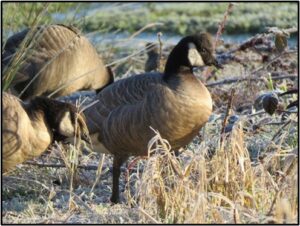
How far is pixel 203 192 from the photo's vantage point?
4934mm

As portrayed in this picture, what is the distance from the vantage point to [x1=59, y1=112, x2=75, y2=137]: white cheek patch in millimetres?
6172

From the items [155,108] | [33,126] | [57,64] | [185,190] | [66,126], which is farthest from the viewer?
[57,64]

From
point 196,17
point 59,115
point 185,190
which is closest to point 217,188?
point 185,190

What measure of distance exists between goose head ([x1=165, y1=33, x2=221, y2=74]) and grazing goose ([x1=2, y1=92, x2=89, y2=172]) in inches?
33.5

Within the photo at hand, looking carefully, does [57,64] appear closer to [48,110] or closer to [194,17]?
[48,110]

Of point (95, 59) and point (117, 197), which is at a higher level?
point (95, 59)

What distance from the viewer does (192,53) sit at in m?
6.59

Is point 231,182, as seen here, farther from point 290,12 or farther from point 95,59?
point 290,12

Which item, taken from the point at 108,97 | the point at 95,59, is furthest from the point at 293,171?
the point at 95,59

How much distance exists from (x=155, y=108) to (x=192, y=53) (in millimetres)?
575

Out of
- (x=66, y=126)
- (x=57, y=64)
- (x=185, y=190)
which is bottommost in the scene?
(x=185, y=190)

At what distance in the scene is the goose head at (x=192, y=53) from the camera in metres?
6.59

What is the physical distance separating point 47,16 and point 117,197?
12.9ft

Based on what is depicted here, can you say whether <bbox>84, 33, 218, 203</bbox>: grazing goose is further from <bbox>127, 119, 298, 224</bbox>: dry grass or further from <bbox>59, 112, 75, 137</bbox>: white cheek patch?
<bbox>127, 119, 298, 224</bbox>: dry grass
